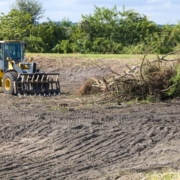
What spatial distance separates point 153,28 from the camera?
4691cm

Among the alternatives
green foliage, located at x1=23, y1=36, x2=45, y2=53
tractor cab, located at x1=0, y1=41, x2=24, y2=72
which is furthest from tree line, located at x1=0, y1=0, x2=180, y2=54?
tractor cab, located at x1=0, y1=41, x2=24, y2=72

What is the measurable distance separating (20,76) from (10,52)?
158 cm

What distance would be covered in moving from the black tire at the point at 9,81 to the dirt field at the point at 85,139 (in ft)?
5.89

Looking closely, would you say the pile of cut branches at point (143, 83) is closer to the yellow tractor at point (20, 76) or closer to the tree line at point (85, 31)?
the yellow tractor at point (20, 76)

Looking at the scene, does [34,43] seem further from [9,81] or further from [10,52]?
[9,81]

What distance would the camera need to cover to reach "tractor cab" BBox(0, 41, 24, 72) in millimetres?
21844

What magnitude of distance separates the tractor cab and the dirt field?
3.02 m

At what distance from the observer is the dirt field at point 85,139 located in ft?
32.9

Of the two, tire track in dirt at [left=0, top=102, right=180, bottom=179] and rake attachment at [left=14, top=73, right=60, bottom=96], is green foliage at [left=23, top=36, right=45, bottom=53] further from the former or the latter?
tire track in dirt at [left=0, top=102, right=180, bottom=179]

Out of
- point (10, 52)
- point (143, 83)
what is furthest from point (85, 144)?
point (10, 52)

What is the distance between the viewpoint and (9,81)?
21469 millimetres

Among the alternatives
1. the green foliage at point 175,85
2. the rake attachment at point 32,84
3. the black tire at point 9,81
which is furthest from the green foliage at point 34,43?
the green foliage at point 175,85

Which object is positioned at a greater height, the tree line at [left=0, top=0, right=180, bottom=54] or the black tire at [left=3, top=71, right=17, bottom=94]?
the tree line at [left=0, top=0, right=180, bottom=54]

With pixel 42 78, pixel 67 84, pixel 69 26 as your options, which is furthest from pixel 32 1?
pixel 42 78
